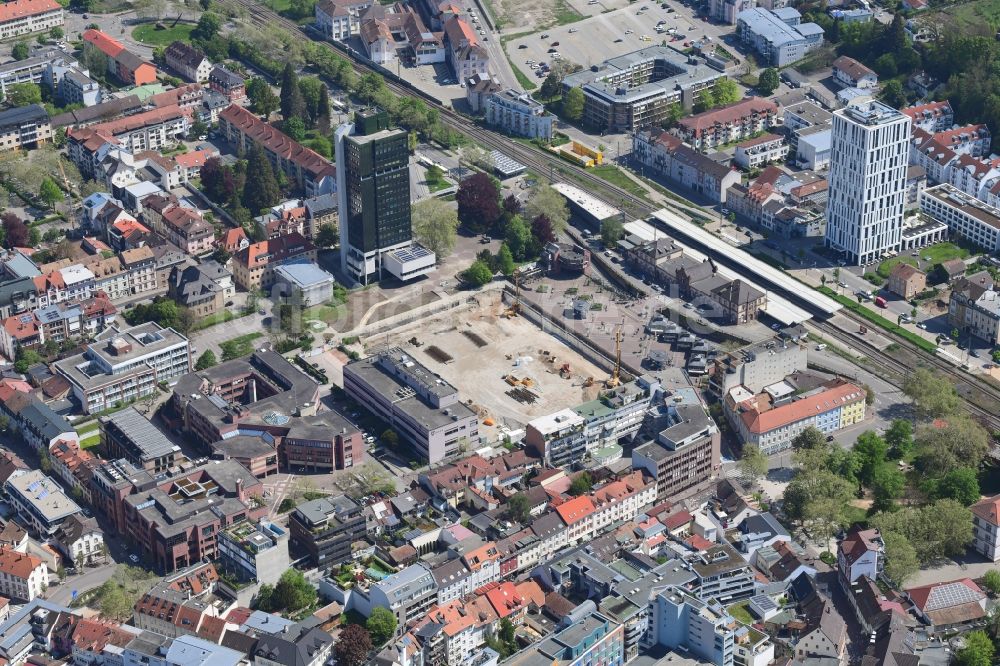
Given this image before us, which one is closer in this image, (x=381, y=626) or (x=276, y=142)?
(x=381, y=626)

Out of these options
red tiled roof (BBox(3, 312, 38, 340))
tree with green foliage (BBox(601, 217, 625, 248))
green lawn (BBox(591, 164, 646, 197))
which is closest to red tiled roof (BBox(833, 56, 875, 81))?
green lawn (BBox(591, 164, 646, 197))

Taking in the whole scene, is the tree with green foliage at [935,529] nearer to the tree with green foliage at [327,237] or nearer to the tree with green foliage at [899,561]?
the tree with green foliage at [899,561]

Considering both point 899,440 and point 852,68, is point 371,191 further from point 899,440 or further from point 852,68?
point 852,68

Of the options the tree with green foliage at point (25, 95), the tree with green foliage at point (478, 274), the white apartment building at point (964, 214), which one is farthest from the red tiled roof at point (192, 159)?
the white apartment building at point (964, 214)

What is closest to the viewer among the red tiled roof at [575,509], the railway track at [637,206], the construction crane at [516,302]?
the red tiled roof at [575,509]

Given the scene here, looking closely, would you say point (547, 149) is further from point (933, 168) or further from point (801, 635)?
point (801, 635)

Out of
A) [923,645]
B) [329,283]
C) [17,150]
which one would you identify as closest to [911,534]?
[923,645]

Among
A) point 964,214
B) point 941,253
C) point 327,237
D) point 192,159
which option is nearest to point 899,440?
point 941,253
